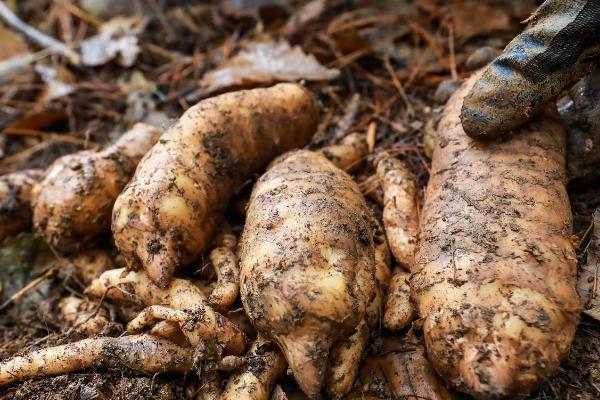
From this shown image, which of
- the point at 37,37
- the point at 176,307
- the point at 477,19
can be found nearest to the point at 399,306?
the point at 176,307

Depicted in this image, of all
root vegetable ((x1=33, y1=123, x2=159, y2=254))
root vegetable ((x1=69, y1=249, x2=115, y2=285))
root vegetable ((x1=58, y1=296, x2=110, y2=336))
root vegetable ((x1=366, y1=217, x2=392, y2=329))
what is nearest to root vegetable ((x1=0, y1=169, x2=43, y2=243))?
root vegetable ((x1=33, y1=123, x2=159, y2=254))

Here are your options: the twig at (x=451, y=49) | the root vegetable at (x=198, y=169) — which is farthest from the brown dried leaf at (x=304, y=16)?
the root vegetable at (x=198, y=169)

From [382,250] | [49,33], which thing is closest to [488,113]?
[382,250]

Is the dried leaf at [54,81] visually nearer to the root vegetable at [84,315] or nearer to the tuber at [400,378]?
the root vegetable at [84,315]

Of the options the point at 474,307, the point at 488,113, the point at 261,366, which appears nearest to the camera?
the point at 474,307

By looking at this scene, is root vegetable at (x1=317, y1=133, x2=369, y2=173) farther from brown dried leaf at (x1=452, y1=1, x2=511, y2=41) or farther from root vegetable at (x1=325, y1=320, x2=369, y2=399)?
brown dried leaf at (x1=452, y1=1, x2=511, y2=41)

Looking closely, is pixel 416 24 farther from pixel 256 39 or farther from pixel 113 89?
pixel 113 89

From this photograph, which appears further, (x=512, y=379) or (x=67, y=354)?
(x=67, y=354)
